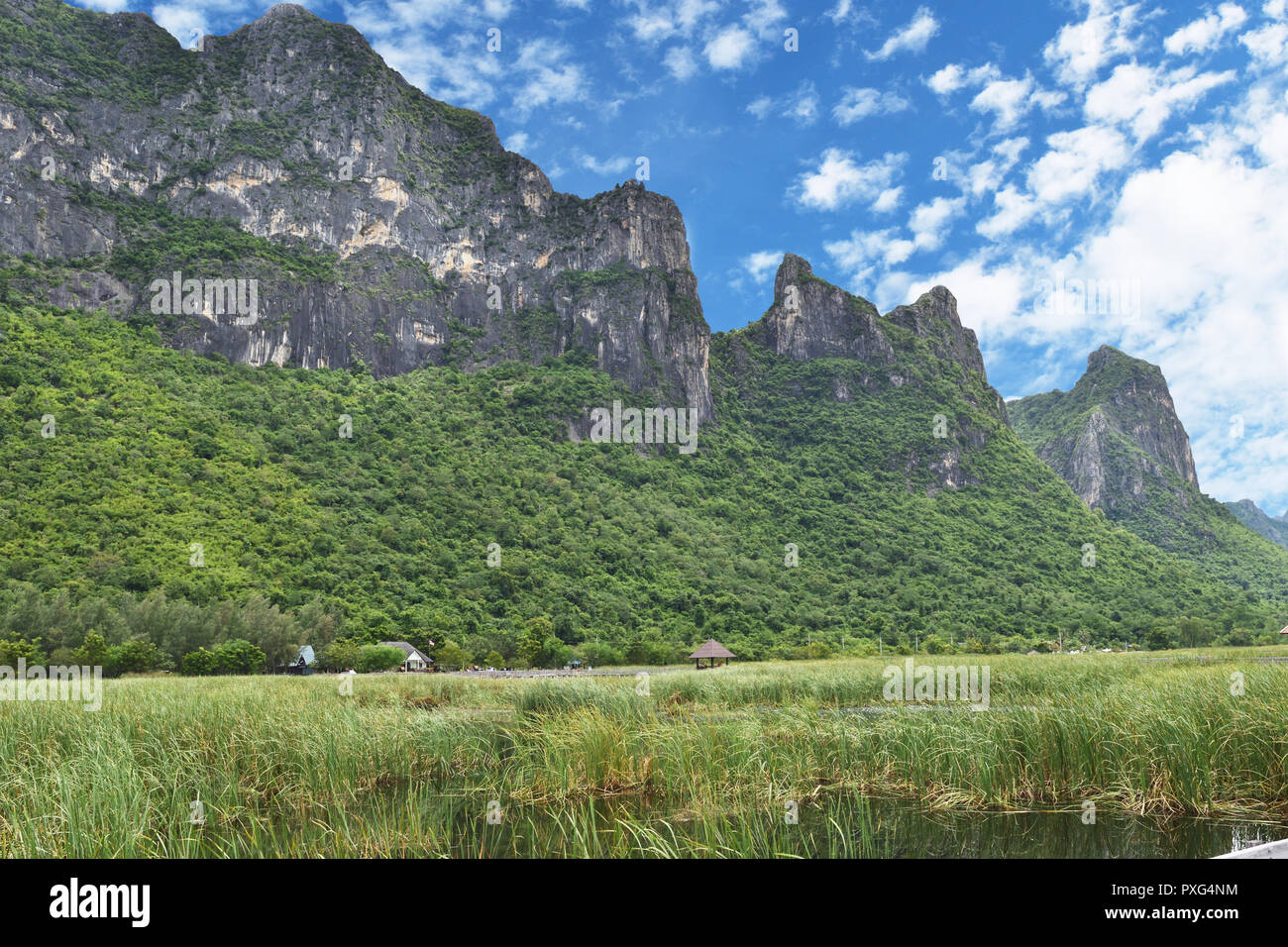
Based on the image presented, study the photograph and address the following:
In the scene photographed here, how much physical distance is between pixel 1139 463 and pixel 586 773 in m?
155

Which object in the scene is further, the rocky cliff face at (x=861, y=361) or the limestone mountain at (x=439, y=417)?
the rocky cliff face at (x=861, y=361)

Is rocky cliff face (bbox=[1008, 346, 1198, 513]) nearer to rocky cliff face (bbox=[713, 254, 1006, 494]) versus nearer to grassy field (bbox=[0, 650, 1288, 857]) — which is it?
rocky cliff face (bbox=[713, 254, 1006, 494])

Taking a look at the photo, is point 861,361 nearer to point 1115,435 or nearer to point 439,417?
point 1115,435

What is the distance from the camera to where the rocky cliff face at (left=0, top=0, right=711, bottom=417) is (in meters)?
80.3

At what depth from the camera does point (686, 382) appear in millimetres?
104125

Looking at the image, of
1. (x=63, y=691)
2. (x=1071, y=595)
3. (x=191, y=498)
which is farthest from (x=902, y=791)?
(x=1071, y=595)

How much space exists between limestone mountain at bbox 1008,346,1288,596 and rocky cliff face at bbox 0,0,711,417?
81621 millimetres

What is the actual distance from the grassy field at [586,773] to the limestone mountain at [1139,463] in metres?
114

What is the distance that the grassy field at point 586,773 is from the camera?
5156 millimetres

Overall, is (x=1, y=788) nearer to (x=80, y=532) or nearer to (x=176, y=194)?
(x=80, y=532)

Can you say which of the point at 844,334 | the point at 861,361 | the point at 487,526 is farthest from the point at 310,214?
the point at 861,361

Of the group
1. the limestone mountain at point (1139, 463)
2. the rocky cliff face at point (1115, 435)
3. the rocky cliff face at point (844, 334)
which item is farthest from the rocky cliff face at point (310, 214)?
the rocky cliff face at point (1115, 435)

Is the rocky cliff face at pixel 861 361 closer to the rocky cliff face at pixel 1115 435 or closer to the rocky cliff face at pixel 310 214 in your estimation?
the rocky cliff face at pixel 310 214
